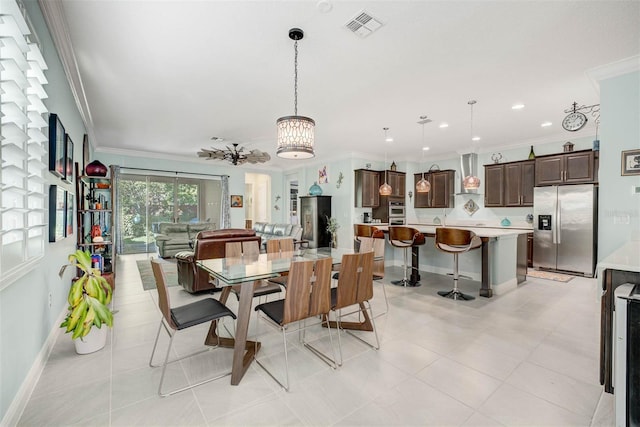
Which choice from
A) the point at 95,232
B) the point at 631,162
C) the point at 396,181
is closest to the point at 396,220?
the point at 396,181

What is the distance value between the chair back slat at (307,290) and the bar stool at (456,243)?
→ 2.43 metres

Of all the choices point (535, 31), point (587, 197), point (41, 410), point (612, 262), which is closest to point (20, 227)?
point (41, 410)

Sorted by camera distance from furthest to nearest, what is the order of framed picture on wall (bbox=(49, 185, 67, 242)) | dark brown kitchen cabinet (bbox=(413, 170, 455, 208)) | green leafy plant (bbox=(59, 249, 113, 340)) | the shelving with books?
1. dark brown kitchen cabinet (bbox=(413, 170, 455, 208))
2. the shelving with books
3. framed picture on wall (bbox=(49, 185, 67, 242))
4. green leafy plant (bbox=(59, 249, 113, 340))

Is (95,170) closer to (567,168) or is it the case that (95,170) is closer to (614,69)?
(614,69)

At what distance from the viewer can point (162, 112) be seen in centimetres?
455

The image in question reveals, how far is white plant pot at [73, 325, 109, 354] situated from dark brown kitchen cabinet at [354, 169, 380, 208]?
18.9 ft

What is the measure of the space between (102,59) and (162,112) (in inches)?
62.8

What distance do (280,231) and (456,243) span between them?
4.82 meters

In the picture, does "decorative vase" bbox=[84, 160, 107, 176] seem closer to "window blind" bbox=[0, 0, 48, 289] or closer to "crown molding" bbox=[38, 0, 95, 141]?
"crown molding" bbox=[38, 0, 95, 141]

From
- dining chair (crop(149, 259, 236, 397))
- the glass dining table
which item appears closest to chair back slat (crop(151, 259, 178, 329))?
dining chair (crop(149, 259, 236, 397))

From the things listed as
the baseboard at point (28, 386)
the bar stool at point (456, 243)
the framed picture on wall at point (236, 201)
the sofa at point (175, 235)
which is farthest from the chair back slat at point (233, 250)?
the framed picture on wall at point (236, 201)

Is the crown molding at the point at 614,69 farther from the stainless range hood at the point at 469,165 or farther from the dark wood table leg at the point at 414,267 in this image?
the stainless range hood at the point at 469,165

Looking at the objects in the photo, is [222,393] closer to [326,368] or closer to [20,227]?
[326,368]

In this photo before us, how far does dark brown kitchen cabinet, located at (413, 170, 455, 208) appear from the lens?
7.44 m
